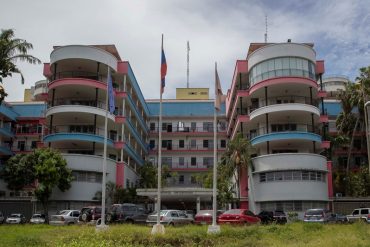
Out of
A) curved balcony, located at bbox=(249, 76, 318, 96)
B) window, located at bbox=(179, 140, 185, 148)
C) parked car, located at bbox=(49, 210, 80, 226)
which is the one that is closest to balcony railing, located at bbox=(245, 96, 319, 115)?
curved balcony, located at bbox=(249, 76, 318, 96)

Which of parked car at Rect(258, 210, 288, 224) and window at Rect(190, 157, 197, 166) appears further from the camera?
window at Rect(190, 157, 197, 166)

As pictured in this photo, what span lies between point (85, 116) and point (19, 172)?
1017 cm

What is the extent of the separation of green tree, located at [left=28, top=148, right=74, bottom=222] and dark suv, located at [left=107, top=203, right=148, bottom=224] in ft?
37.7

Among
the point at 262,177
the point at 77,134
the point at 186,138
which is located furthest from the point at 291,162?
the point at 186,138

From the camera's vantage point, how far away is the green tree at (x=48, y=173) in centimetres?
4569

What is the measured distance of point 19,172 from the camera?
156ft

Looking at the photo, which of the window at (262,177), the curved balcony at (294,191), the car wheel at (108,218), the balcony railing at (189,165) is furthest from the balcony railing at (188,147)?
the car wheel at (108,218)

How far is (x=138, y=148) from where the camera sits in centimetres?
7325

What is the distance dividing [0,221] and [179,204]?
98.6 feet

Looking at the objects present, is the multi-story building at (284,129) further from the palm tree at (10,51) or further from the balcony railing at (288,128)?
the palm tree at (10,51)

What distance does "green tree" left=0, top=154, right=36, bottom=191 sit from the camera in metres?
47.3

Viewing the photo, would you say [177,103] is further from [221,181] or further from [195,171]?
[221,181]

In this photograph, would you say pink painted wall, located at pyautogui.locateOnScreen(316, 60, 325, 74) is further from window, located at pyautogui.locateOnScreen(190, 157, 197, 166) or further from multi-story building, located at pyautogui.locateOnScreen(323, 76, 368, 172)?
window, located at pyautogui.locateOnScreen(190, 157, 197, 166)

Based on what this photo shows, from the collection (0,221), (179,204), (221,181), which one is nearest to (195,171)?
(179,204)
